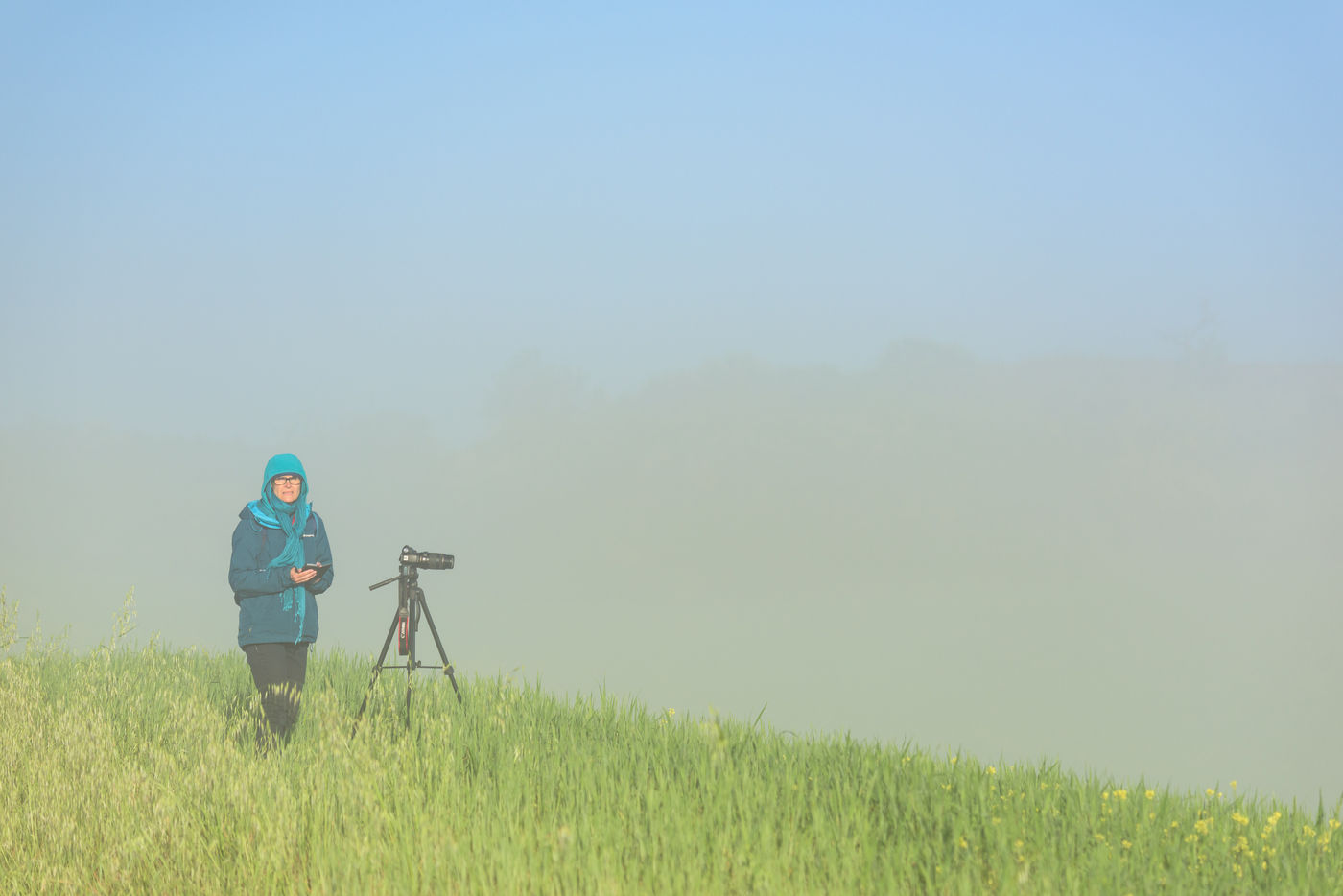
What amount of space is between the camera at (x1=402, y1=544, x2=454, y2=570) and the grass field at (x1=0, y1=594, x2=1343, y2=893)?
1.25 meters

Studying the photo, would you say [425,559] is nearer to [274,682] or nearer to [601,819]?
[274,682]

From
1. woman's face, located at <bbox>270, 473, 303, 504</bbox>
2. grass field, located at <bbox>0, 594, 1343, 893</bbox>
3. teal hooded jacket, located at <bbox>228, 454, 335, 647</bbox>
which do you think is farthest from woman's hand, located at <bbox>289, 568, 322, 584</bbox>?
grass field, located at <bbox>0, 594, 1343, 893</bbox>

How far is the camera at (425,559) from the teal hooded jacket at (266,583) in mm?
761

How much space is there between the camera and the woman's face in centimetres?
895

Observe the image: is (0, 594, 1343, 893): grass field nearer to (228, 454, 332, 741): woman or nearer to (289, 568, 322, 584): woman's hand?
(228, 454, 332, 741): woman

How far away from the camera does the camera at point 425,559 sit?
858 cm

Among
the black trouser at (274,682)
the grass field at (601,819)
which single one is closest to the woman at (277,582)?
the black trouser at (274,682)

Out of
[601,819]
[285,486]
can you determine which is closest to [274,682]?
[285,486]

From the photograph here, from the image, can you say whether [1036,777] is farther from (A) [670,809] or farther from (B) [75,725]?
(B) [75,725]

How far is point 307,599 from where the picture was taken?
352 inches

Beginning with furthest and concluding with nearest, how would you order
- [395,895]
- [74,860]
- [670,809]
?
[74,860] < [670,809] < [395,895]

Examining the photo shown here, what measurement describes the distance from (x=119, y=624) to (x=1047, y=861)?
813cm

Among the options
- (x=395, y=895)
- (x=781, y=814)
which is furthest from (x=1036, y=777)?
(x=395, y=895)

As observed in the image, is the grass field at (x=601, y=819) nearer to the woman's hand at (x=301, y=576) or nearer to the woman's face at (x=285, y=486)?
the woman's hand at (x=301, y=576)
